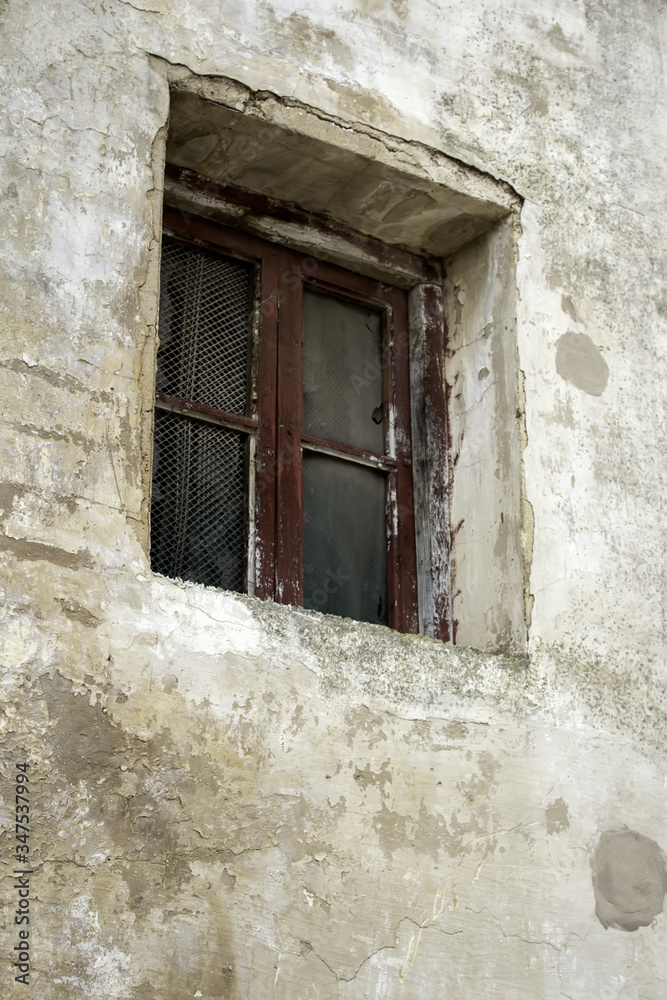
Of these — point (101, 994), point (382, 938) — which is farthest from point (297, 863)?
point (101, 994)

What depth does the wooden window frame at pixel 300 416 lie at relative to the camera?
3.42 meters

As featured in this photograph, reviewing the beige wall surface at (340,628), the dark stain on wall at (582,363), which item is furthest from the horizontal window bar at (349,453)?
the dark stain on wall at (582,363)

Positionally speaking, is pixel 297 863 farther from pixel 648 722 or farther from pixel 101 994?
pixel 648 722

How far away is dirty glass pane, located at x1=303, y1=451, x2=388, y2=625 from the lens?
11.5 feet

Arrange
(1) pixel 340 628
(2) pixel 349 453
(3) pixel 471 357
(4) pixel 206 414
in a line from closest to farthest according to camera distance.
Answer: (1) pixel 340 628 → (4) pixel 206 414 → (2) pixel 349 453 → (3) pixel 471 357

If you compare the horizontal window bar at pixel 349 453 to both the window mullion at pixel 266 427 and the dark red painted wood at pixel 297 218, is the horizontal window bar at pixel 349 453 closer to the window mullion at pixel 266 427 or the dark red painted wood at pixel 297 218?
the window mullion at pixel 266 427

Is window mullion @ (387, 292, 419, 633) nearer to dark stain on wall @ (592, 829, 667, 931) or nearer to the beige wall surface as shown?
the beige wall surface

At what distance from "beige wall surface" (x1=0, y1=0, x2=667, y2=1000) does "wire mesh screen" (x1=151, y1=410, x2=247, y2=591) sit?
351mm

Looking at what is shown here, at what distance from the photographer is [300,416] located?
3.59 meters

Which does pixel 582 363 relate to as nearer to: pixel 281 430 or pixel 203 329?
pixel 281 430

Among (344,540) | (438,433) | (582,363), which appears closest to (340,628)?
(344,540)

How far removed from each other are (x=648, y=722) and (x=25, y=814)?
5.74 ft

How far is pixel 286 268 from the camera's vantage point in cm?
376

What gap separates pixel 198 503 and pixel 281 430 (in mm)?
353
